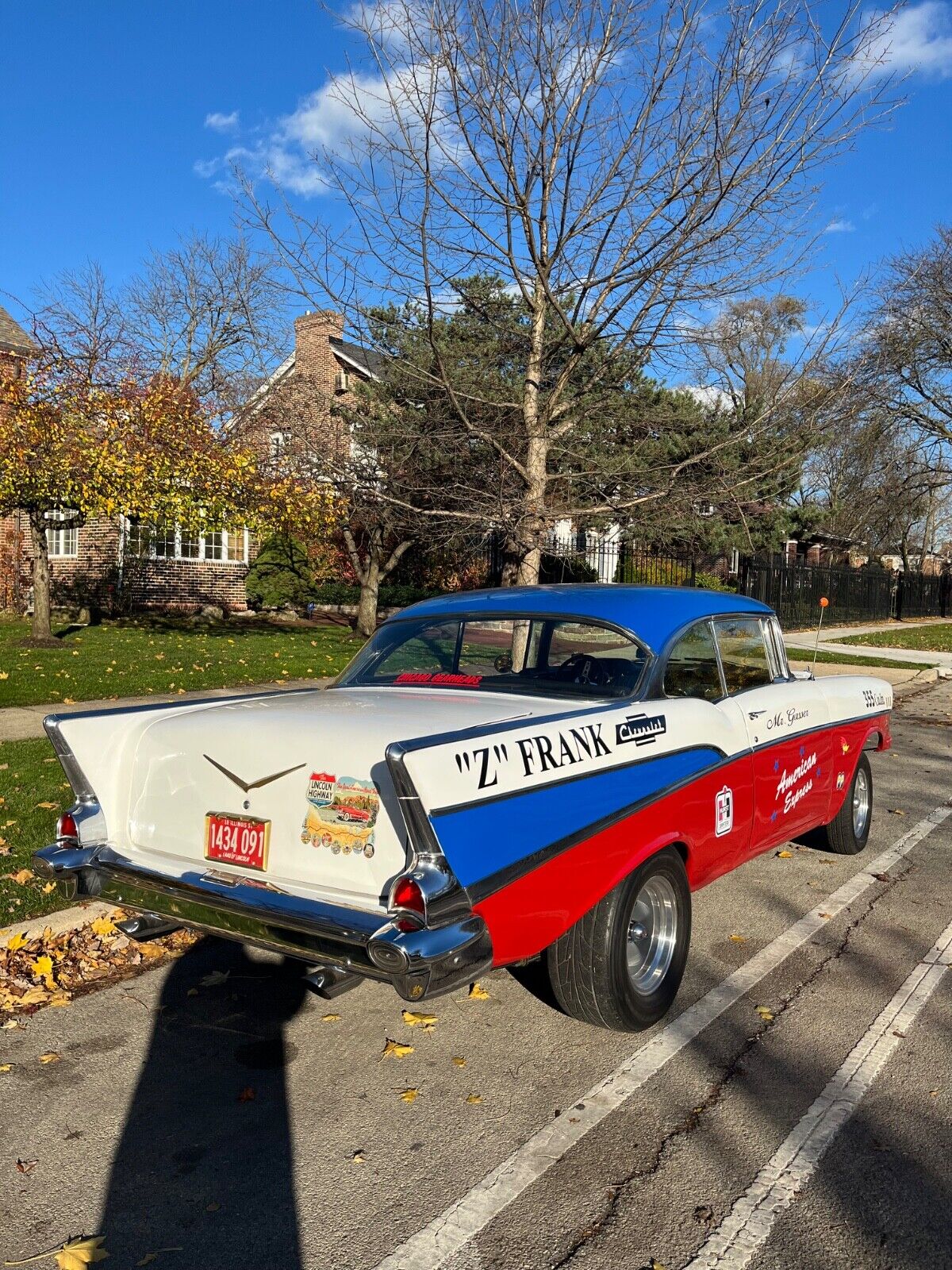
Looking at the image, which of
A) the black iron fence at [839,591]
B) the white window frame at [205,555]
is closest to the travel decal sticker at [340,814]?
the black iron fence at [839,591]

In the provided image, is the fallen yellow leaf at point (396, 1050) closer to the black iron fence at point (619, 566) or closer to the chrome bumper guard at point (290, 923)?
the chrome bumper guard at point (290, 923)

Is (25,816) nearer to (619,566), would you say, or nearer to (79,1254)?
(79,1254)

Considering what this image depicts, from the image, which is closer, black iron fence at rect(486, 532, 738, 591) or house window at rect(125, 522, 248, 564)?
house window at rect(125, 522, 248, 564)

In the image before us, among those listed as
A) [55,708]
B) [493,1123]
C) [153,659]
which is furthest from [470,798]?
[153,659]

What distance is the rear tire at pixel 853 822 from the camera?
6.03m

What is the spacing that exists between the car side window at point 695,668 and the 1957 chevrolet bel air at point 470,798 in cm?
1

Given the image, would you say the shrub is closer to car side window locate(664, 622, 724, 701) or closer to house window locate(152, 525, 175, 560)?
house window locate(152, 525, 175, 560)

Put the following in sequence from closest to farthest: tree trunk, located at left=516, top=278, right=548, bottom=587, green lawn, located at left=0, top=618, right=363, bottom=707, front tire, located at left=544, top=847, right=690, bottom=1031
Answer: front tire, located at left=544, top=847, right=690, bottom=1031 → tree trunk, located at left=516, top=278, right=548, bottom=587 → green lawn, located at left=0, top=618, right=363, bottom=707

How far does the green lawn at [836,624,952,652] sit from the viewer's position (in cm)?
2348

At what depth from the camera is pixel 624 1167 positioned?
290cm

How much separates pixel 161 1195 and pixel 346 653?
12.7m

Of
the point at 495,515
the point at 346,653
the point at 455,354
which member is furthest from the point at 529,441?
the point at 346,653

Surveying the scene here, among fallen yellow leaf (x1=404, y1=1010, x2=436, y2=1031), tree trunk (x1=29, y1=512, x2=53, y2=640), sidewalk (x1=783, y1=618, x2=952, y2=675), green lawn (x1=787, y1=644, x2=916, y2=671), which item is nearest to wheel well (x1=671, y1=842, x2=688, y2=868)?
fallen yellow leaf (x1=404, y1=1010, x2=436, y2=1031)

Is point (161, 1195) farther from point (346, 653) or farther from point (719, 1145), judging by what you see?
point (346, 653)
